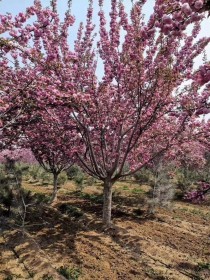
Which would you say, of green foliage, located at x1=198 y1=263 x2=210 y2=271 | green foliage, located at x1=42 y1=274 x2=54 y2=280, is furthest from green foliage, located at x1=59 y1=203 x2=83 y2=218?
green foliage, located at x1=198 y1=263 x2=210 y2=271

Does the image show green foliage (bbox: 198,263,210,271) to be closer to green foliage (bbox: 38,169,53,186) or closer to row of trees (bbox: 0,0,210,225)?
row of trees (bbox: 0,0,210,225)

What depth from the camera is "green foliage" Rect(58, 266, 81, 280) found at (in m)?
9.14

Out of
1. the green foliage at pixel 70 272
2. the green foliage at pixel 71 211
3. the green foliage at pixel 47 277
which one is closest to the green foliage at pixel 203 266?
the green foliage at pixel 70 272

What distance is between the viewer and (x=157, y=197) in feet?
56.7

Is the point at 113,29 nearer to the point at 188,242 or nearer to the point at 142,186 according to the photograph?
the point at 188,242

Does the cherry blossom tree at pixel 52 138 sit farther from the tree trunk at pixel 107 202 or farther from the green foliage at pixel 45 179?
the green foliage at pixel 45 179

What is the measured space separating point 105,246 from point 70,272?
8.48ft

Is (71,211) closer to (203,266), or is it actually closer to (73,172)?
(203,266)

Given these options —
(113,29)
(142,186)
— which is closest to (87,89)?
(113,29)

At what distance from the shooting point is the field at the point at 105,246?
9.76 m

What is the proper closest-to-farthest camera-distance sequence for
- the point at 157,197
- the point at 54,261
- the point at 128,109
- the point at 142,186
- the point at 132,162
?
the point at 54,261 < the point at 128,109 < the point at 132,162 < the point at 157,197 < the point at 142,186

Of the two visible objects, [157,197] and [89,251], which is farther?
[157,197]

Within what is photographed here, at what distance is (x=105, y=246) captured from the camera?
11.7m

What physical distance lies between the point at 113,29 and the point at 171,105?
12.5ft
